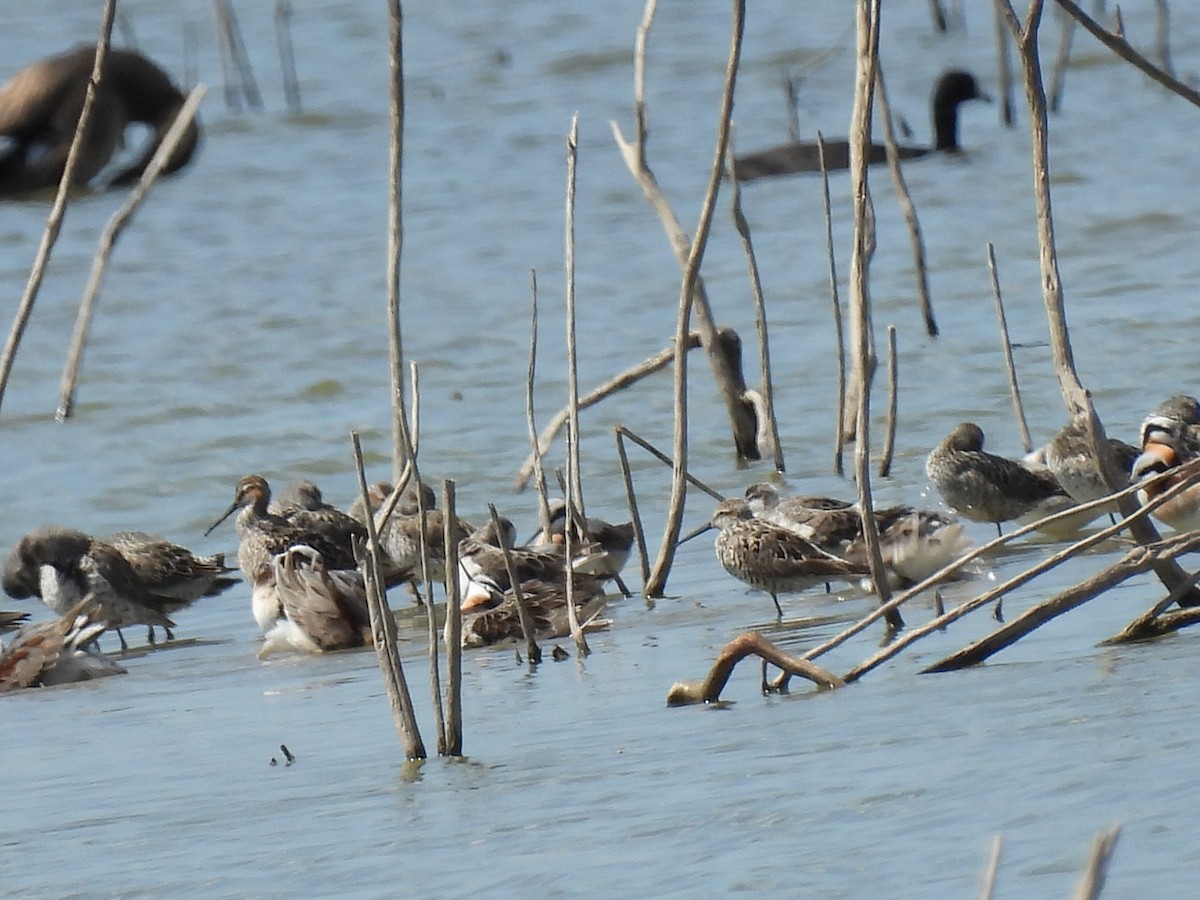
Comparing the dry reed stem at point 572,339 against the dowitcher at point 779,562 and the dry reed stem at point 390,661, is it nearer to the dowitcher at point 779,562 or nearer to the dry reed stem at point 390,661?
the dowitcher at point 779,562

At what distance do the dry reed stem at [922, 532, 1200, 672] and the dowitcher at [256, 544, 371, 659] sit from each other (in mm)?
2731

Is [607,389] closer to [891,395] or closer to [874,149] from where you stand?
[891,395]

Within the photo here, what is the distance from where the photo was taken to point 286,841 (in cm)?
513

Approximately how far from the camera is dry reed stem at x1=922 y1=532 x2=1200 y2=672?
582 centimetres

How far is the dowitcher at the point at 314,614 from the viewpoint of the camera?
27.1 feet

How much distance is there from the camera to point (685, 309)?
7.55 metres

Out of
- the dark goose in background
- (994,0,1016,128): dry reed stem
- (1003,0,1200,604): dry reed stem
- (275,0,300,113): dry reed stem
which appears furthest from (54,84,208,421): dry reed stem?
(275,0,300,113): dry reed stem

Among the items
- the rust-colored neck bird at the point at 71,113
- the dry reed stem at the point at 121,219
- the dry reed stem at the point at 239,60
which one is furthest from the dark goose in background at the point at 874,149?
the dry reed stem at the point at 121,219

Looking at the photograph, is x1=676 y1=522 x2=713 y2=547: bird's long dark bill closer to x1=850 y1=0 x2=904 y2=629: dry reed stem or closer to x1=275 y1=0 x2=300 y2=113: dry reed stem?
x1=850 y1=0 x2=904 y2=629: dry reed stem

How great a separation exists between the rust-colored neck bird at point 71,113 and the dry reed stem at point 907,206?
9.00m

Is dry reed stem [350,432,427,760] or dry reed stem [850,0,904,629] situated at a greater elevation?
dry reed stem [850,0,904,629]

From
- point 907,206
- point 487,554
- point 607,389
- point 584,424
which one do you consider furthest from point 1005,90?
point 487,554

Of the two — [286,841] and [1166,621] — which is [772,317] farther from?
[286,841]

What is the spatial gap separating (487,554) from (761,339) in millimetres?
2230
